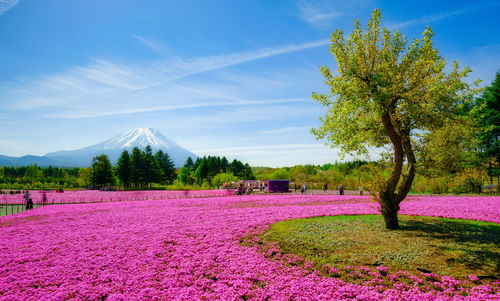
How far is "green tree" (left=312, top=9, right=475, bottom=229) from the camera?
1241 centimetres

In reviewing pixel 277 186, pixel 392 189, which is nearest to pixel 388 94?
pixel 392 189

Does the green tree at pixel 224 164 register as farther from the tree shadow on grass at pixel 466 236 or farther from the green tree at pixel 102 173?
the tree shadow on grass at pixel 466 236

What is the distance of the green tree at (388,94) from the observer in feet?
40.7

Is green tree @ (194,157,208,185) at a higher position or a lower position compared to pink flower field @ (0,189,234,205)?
higher

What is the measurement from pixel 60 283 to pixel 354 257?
1105 cm

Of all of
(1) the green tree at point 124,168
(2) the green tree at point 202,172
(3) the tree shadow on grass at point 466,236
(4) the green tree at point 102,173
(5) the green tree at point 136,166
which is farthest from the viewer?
(2) the green tree at point 202,172

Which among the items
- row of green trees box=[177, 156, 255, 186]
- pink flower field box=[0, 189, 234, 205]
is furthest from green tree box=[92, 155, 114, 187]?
row of green trees box=[177, 156, 255, 186]

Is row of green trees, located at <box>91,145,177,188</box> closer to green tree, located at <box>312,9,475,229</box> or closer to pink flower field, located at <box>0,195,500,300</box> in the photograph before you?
pink flower field, located at <box>0,195,500,300</box>

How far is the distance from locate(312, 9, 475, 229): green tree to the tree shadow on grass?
5.49ft

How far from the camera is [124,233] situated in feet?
51.5

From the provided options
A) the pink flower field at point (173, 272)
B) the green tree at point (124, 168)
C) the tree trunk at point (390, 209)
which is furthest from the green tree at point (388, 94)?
the green tree at point (124, 168)

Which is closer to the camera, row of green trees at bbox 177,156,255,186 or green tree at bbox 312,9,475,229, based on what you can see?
green tree at bbox 312,9,475,229

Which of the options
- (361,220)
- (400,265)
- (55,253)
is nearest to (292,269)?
(400,265)

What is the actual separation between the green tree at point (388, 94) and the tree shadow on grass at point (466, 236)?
5.49 ft
